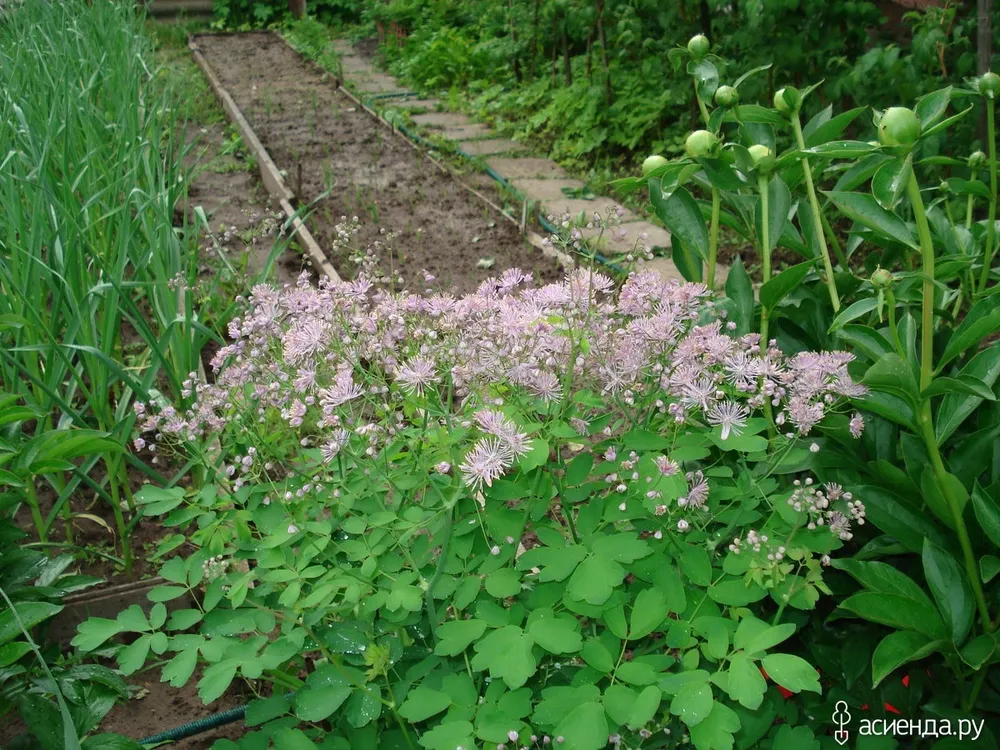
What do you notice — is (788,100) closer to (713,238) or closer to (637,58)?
(713,238)

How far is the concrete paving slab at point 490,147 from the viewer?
629 centimetres

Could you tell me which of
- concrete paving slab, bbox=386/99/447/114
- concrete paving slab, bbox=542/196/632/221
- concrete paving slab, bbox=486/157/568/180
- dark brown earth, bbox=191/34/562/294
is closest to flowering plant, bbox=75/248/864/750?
dark brown earth, bbox=191/34/562/294

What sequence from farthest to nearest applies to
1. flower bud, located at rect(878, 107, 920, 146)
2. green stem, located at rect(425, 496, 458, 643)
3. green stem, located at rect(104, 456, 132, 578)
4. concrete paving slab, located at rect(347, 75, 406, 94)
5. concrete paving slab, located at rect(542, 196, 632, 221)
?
concrete paving slab, located at rect(347, 75, 406, 94)
concrete paving slab, located at rect(542, 196, 632, 221)
green stem, located at rect(104, 456, 132, 578)
green stem, located at rect(425, 496, 458, 643)
flower bud, located at rect(878, 107, 920, 146)

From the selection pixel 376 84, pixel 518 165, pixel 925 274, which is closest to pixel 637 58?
pixel 518 165

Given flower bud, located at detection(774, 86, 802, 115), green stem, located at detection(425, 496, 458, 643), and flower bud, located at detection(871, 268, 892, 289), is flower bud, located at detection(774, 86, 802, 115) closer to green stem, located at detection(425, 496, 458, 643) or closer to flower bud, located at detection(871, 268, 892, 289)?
flower bud, located at detection(871, 268, 892, 289)

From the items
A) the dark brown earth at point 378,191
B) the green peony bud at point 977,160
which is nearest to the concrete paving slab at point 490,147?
the dark brown earth at point 378,191

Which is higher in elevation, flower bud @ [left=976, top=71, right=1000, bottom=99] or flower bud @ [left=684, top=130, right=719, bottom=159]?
flower bud @ [left=976, top=71, right=1000, bottom=99]

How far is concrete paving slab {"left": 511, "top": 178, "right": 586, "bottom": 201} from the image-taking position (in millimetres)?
5262

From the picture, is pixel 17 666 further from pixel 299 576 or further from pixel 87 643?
pixel 299 576

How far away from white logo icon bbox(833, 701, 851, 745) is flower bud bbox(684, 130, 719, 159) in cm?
90

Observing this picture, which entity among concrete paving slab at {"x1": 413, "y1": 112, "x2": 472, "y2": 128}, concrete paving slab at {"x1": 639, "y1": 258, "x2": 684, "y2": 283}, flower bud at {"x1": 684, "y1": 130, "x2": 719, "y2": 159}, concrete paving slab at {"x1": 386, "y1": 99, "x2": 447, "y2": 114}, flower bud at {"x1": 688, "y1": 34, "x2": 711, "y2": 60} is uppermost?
flower bud at {"x1": 688, "y1": 34, "x2": 711, "y2": 60}

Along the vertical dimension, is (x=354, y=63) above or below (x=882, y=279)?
below

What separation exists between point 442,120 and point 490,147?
3.47ft

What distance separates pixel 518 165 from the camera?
19.7 feet
